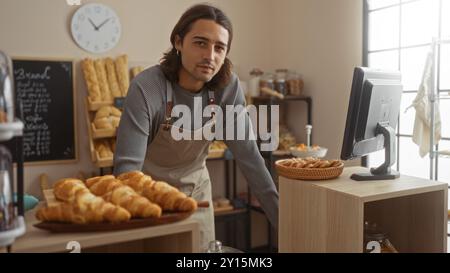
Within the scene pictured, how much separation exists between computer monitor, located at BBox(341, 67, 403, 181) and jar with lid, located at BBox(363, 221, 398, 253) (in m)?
0.19

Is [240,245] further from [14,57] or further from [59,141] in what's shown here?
[14,57]

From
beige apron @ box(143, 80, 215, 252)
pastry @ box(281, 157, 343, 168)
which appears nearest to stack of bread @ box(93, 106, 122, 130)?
beige apron @ box(143, 80, 215, 252)

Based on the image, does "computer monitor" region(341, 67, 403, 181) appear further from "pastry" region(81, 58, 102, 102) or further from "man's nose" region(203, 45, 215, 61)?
"pastry" region(81, 58, 102, 102)

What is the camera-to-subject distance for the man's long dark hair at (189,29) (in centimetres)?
176

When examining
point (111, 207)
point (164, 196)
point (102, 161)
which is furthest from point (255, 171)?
point (102, 161)

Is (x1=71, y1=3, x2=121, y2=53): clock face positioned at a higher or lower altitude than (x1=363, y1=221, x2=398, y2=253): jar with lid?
higher

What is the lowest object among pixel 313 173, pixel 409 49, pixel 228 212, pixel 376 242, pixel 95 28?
pixel 228 212

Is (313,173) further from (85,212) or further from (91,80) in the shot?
(91,80)

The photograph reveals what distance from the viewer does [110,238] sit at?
0.87 meters

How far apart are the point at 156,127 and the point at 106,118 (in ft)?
4.85

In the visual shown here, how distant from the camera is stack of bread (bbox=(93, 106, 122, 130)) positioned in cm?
318

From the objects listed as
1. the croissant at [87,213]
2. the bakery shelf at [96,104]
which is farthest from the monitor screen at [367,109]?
the bakery shelf at [96,104]

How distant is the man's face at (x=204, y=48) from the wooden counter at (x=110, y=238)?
2.67 ft

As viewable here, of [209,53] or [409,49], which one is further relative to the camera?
[409,49]
